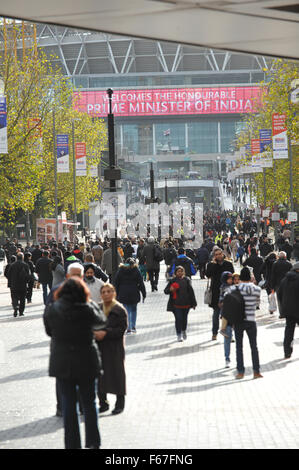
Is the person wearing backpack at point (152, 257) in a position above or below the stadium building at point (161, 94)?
below

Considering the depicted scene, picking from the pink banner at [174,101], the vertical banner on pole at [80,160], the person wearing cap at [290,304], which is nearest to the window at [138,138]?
the pink banner at [174,101]

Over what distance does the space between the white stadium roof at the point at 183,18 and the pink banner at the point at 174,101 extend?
12586 centimetres

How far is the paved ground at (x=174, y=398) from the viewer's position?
882 cm

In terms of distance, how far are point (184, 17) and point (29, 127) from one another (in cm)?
2980

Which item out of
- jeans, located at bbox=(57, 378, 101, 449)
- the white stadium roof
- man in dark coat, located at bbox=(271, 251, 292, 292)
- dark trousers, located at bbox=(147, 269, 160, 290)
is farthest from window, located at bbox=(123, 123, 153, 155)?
jeans, located at bbox=(57, 378, 101, 449)

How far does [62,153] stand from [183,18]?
1435 inches

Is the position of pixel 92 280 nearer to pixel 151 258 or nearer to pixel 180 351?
pixel 180 351

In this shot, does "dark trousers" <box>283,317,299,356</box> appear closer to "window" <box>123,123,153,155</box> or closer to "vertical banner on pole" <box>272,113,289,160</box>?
"vertical banner on pole" <box>272,113,289,160</box>

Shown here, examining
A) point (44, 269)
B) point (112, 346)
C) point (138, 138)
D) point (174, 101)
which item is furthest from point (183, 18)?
point (138, 138)

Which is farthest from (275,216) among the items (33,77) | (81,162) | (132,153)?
(132,153)

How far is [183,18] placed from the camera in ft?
26.0

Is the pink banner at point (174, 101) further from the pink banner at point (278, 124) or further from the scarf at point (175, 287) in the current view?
the scarf at point (175, 287)

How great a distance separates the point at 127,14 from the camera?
7715 mm

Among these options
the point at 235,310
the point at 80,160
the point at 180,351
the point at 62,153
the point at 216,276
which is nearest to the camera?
the point at 235,310
